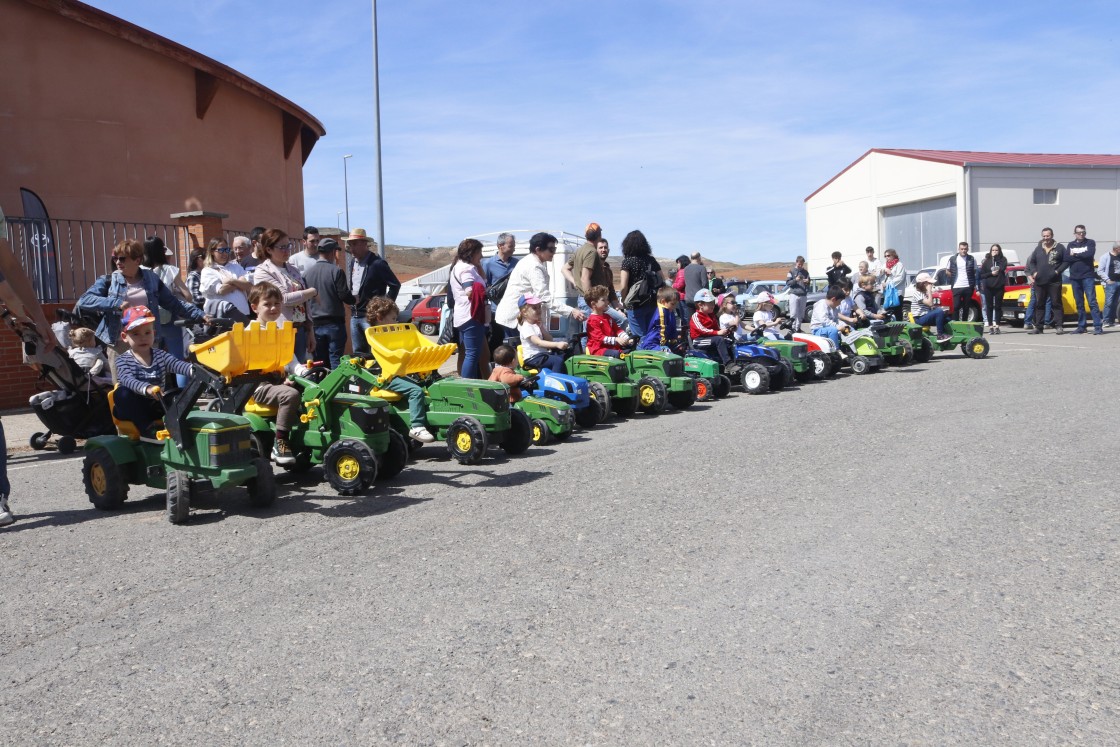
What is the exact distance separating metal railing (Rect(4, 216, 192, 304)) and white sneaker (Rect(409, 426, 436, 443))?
8.13m

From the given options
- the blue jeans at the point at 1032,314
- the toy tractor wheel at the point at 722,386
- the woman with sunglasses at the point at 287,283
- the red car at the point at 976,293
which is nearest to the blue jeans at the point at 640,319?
the toy tractor wheel at the point at 722,386

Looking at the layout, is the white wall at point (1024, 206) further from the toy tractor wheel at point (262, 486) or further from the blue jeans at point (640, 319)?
the toy tractor wheel at point (262, 486)

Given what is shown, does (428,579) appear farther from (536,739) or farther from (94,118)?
(94,118)

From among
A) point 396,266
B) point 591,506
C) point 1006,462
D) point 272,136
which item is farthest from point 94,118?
point 396,266

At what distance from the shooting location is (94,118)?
17844mm

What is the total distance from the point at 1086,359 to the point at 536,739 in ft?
46.1

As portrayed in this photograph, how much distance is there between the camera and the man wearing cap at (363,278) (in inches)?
456

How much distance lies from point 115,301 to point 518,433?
3382 millimetres

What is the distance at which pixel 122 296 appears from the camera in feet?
27.1

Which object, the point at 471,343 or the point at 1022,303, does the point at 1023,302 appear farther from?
the point at 471,343

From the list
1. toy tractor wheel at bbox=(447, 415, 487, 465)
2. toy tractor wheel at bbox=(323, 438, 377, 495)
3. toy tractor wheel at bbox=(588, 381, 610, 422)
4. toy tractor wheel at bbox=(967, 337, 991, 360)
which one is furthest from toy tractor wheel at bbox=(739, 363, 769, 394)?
toy tractor wheel at bbox=(323, 438, 377, 495)

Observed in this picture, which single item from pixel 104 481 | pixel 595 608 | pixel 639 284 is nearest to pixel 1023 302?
pixel 639 284

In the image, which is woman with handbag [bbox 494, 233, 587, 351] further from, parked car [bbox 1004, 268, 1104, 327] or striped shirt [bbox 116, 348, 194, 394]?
parked car [bbox 1004, 268, 1104, 327]

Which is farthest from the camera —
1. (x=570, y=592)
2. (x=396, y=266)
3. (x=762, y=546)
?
(x=396, y=266)
